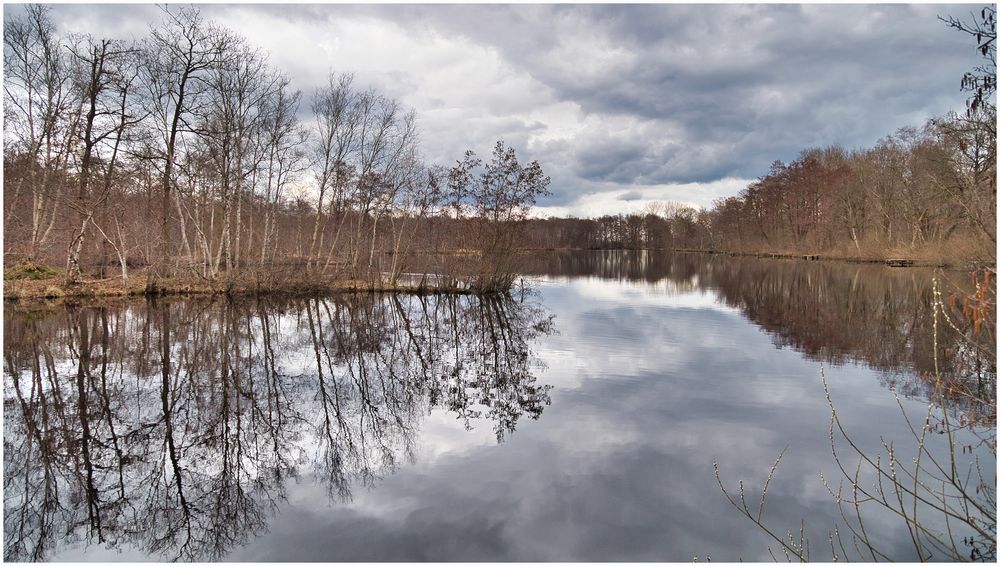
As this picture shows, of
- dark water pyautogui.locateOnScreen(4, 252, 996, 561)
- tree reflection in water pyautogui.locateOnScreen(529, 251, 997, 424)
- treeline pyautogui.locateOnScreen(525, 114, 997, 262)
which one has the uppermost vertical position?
treeline pyautogui.locateOnScreen(525, 114, 997, 262)

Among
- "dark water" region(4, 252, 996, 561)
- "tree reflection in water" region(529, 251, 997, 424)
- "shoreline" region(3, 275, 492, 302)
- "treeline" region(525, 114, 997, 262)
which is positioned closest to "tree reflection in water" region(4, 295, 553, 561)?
"dark water" region(4, 252, 996, 561)

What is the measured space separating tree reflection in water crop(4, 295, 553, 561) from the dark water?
4cm

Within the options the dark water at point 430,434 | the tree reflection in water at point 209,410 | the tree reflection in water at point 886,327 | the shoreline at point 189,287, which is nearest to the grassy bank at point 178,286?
the shoreline at point 189,287

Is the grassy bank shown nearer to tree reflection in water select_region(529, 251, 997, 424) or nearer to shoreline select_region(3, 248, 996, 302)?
shoreline select_region(3, 248, 996, 302)

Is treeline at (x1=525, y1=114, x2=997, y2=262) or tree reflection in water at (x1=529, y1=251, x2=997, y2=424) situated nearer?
tree reflection in water at (x1=529, y1=251, x2=997, y2=424)

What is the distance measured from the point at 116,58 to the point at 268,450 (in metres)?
21.5

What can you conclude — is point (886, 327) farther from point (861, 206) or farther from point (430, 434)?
point (861, 206)

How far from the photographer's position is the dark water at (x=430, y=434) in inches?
209

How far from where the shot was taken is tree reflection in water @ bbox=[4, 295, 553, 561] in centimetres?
560

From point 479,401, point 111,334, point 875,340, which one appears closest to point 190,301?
point 111,334

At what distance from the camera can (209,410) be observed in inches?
336

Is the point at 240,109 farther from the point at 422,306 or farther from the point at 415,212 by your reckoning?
the point at 422,306

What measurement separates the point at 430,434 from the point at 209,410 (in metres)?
3.54

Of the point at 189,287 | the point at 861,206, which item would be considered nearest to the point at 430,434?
the point at 189,287
